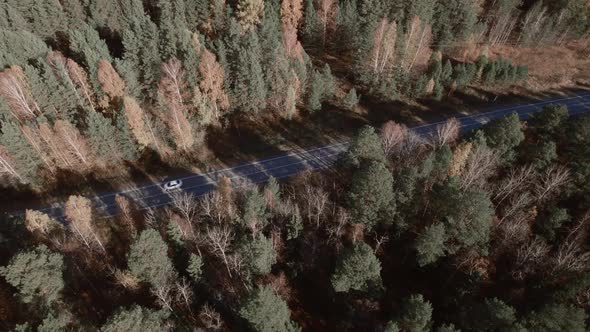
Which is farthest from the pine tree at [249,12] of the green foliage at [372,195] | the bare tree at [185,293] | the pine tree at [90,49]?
the bare tree at [185,293]

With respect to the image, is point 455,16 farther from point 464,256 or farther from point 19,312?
point 19,312

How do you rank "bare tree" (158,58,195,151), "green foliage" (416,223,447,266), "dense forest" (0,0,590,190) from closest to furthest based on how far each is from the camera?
"green foliage" (416,223,447,266) → "dense forest" (0,0,590,190) → "bare tree" (158,58,195,151)

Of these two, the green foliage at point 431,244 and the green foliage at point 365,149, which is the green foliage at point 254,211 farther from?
the green foliage at point 431,244

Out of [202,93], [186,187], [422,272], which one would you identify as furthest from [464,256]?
[202,93]

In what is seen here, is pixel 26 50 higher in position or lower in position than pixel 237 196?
higher

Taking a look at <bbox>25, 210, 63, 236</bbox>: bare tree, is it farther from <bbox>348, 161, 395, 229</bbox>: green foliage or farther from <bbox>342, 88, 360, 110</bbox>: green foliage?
<bbox>342, 88, 360, 110</bbox>: green foliage

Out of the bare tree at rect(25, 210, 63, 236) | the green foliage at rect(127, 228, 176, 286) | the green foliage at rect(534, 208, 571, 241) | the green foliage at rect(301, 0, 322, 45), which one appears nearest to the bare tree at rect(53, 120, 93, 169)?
the bare tree at rect(25, 210, 63, 236)
